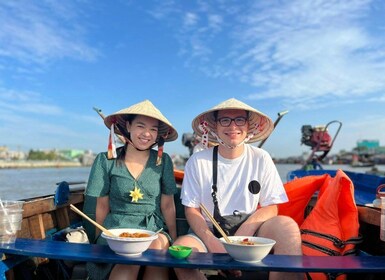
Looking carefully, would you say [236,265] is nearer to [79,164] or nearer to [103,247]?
[103,247]

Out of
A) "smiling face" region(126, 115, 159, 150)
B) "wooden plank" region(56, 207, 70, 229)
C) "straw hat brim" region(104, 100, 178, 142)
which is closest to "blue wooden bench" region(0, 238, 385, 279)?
"smiling face" region(126, 115, 159, 150)

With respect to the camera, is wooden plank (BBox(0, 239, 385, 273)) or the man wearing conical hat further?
the man wearing conical hat

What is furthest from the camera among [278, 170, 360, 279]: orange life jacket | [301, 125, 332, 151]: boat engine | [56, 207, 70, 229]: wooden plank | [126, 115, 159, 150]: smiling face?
[301, 125, 332, 151]: boat engine

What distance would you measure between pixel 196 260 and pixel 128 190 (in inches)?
41.9

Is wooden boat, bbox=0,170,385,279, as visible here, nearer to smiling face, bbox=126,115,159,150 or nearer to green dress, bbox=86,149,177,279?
green dress, bbox=86,149,177,279

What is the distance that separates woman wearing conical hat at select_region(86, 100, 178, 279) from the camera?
2785 millimetres

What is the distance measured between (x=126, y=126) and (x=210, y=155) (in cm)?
74

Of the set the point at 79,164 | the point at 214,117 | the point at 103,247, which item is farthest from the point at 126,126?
the point at 79,164

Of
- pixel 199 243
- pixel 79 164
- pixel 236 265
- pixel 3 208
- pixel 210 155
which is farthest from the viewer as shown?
pixel 79 164

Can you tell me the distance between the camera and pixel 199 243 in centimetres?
247

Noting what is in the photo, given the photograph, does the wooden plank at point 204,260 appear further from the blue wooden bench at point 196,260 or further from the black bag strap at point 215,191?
the black bag strap at point 215,191

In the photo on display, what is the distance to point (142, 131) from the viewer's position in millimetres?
2826

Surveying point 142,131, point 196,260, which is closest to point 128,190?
point 142,131

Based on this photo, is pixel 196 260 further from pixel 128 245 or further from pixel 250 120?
pixel 250 120
